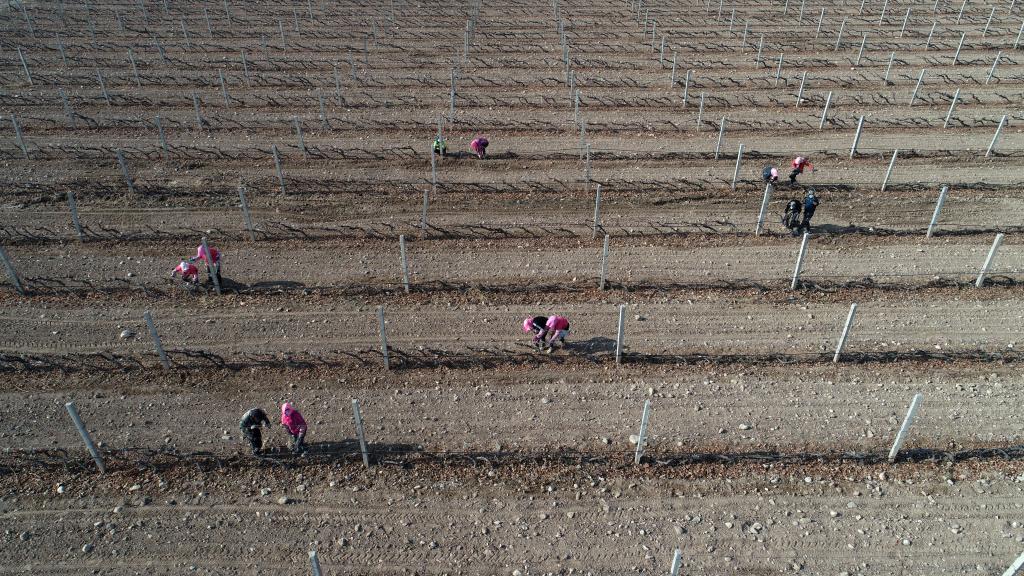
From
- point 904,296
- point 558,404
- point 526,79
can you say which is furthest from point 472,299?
point 526,79

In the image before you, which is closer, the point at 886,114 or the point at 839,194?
the point at 839,194

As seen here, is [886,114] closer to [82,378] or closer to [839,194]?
[839,194]

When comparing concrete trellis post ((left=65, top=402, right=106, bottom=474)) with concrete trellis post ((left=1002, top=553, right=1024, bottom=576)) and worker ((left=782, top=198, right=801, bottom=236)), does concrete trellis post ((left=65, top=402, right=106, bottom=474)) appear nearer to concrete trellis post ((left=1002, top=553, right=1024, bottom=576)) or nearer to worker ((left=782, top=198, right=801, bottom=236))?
concrete trellis post ((left=1002, top=553, right=1024, bottom=576))

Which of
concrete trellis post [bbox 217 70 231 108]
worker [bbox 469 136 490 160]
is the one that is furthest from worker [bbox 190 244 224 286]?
concrete trellis post [bbox 217 70 231 108]

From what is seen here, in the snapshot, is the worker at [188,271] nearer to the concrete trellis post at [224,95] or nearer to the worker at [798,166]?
the concrete trellis post at [224,95]

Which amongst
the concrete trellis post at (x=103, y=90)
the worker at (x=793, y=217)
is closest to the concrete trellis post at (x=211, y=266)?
the worker at (x=793, y=217)

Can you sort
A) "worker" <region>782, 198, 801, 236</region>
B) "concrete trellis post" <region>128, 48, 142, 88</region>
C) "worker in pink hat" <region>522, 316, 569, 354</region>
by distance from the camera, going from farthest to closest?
"concrete trellis post" <region>128, 48, 142, 88</region>
"worker" <region>782, 198, 801, 236</region>
"worker in pink hat" <region>522, 316, 569, 354</region>

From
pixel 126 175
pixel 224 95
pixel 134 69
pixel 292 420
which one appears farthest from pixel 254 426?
pixel 134 69
